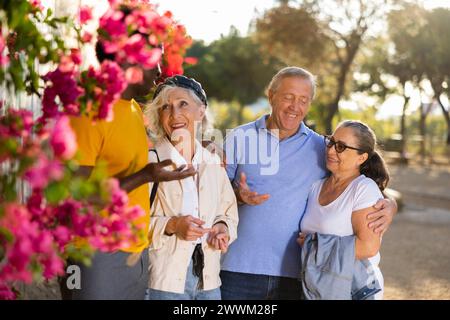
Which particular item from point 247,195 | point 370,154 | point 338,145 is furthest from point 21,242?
point 370,154

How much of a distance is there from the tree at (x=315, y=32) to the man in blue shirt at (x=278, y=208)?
1896cm

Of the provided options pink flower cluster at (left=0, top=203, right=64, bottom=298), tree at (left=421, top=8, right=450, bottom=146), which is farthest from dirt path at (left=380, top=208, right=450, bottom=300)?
tree at (left=421, top=8, right=450, bottom=146)

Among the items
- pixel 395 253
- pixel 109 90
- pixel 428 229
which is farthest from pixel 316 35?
pixel 109 90

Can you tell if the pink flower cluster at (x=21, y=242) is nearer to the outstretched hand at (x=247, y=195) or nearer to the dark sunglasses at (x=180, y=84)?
the dark sunglasses at (x=180, y=84)

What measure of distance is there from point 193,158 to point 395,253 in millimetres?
7102

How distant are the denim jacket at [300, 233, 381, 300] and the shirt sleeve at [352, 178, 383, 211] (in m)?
0.18

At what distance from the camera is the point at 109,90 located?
2.07m

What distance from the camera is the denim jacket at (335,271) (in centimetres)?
329

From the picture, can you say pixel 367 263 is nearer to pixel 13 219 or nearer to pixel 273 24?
pixel 13 219

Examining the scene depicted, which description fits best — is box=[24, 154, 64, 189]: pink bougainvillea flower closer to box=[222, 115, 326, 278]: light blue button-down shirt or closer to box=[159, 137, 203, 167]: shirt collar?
box=[159, 137, 203, 167]: shirt collar

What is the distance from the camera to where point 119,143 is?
2.59 meters

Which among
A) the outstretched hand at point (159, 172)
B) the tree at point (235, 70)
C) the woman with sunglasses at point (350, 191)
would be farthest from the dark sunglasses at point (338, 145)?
the tree at point (235, 70)

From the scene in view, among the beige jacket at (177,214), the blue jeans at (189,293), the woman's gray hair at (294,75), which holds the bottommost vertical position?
the blue jeans at (189,293)

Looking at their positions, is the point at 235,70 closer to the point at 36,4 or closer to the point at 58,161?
the point at 36,4
